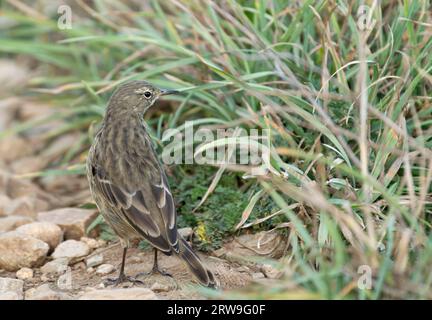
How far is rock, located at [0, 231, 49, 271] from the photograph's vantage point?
5.45m

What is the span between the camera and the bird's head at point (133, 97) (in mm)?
5719

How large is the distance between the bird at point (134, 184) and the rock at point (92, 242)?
28 centimetres

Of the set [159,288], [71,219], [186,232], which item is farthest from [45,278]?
[186,232]

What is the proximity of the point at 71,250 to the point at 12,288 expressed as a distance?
0.65 metres

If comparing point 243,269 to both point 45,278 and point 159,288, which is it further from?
point 45,278

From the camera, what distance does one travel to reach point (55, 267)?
5.43 m

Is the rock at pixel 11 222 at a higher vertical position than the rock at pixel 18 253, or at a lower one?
higher

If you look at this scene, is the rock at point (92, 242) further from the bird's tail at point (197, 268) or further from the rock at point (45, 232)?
the bird's tail at point (197, 268)

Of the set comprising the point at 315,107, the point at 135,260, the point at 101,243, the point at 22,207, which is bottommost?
the point at 135,260

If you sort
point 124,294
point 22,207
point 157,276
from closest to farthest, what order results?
point 124,294
point 157,276
point 22,207

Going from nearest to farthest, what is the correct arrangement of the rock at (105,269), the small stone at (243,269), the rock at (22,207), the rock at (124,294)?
the rock at (124,294), the small stone at (243,269), the rock at (105,269), the rock at (22,207)

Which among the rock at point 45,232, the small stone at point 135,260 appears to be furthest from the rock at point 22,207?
the small stone at point 135,260

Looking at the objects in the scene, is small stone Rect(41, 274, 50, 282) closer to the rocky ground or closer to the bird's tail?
the rocky ground

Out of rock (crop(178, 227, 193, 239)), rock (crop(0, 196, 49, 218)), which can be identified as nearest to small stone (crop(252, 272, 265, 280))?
rock (crop(178, 227, 193, 239))
